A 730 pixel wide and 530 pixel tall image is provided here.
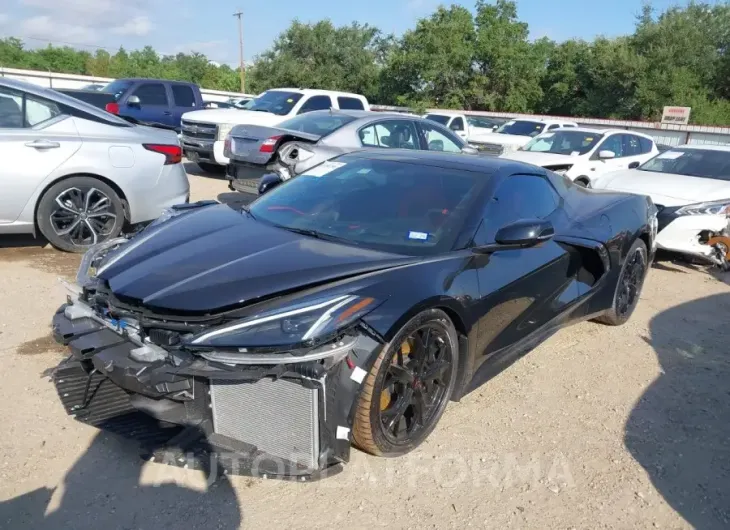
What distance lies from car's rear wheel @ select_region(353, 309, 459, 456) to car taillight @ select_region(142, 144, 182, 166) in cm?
424

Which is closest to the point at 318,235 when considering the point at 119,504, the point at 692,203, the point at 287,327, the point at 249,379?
the point at 287,327

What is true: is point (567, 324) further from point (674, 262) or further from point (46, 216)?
point (46, 216)

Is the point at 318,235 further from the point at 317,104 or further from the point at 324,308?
the point at 317,104

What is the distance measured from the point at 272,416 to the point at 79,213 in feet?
13.7

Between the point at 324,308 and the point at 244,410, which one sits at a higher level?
the point at 324,308

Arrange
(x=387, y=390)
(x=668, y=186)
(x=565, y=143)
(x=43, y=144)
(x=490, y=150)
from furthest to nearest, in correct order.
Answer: (x=490, y=150)
(x=565, y=143)
(x=668, y=186)
(x=43, y=144)
(x=387, y=390)

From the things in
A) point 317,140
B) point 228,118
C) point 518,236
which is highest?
point 228,118

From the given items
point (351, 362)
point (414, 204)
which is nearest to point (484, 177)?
point (414, 204)

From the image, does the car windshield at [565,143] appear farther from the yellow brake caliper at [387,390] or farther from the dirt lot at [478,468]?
the yellow brake caliper at [387,390]

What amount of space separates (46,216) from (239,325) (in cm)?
402

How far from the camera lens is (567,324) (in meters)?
4.27

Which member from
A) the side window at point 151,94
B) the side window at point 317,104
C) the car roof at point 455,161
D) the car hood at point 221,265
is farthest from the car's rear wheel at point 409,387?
the side window at point 151,94

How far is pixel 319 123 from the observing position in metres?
8.75

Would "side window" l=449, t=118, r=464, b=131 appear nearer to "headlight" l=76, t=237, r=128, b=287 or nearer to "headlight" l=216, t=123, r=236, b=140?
"headlight" l=216, t=123, r=236, b=140
